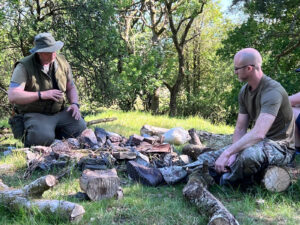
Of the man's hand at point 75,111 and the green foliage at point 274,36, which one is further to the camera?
the green foliage at point 274,36

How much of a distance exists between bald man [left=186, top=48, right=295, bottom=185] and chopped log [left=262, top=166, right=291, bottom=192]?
13cm

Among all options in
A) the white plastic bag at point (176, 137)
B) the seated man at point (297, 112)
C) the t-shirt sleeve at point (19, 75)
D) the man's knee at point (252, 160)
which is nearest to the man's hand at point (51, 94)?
the t-shirt sleeve at point (19, 75)

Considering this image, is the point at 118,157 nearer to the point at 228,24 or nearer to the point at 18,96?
the point at 18,96

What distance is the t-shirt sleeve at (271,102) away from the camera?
301cm

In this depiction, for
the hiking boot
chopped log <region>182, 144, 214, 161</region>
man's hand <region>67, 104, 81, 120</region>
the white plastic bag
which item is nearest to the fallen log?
the hiking boot

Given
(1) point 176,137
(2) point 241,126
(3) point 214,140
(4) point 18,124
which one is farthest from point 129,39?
(2) point 241,126

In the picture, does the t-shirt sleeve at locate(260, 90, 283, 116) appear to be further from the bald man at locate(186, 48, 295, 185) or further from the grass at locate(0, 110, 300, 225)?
the grass at locate(0, 110, 300, 225)

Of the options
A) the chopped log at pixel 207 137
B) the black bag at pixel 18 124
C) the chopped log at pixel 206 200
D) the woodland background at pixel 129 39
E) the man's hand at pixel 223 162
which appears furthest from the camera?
the woodland background at pixel 129 39

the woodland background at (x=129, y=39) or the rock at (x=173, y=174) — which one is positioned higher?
the woodland background at (x=129, y=39)

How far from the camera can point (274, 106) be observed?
9.90ft

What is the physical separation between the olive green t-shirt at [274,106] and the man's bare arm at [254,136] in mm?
76

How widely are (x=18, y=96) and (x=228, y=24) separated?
1827 cm

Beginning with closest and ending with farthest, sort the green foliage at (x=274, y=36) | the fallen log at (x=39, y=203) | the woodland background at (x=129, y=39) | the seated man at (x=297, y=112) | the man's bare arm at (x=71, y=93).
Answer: the fallen log at (x=39, y=203)
the seated man at (x=297, y=112)
the man's bare arm at (x=71, y=93)
the woodland background at (x=129, y=39)
the green foliage at (x=274, y=36)

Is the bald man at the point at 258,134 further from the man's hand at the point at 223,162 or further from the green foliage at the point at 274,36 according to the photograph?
the green foliage at the point at 274,36
